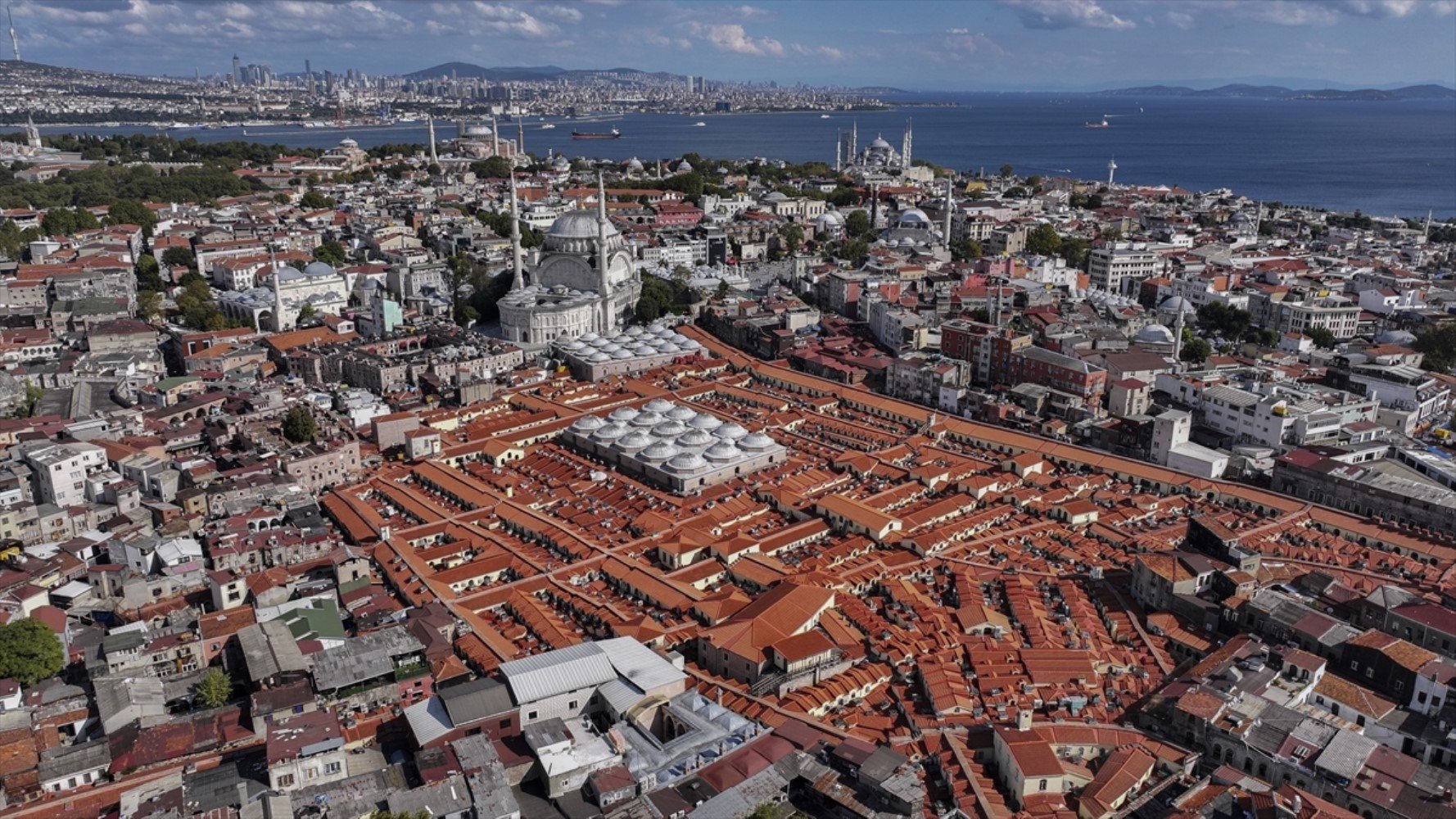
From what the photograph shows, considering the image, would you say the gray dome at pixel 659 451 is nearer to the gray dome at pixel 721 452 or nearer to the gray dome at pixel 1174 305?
the gray dome at pixel 721 452

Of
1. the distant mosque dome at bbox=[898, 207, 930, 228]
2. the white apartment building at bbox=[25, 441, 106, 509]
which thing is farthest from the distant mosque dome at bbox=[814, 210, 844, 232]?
the white apartment building at bbox=[25, 441, 106, 509]

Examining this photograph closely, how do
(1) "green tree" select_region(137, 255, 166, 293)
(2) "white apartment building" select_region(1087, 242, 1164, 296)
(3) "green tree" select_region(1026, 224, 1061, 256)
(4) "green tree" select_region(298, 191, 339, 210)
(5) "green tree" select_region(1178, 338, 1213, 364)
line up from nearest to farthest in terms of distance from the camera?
(5) "green tree" select_region(1178, 338, 1213, 364)
(1) "green tree" select_region(137, 255, 166, 293)
(2) "white apartment building" select_region(1087, 242, 1164, 296)
(3) "green tree" select_region(1026, 224, 1061, 256)
(4) "green tree" select_region(298, 191, 339, 210)

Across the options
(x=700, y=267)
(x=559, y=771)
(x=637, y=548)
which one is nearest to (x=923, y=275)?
(x=700, y=267)

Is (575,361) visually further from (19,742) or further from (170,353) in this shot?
(19,742)

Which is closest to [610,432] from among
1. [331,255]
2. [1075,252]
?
[331,255]

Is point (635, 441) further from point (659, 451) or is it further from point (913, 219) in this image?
point (913, 219)

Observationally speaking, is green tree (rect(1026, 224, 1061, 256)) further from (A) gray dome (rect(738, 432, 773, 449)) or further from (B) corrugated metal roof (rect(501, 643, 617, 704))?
(B) corrugated metal roof (rect(501, 643, 617, 704))
